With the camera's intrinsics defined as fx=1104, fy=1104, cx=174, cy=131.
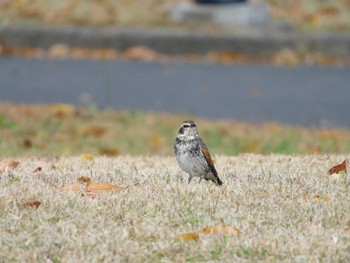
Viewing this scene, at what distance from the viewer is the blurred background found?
10.1 meters

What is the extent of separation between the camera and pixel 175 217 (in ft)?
16.8

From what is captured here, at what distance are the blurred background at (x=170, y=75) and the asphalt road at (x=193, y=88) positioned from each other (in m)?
0.02

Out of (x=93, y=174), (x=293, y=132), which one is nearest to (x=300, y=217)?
(x=93, y=174)

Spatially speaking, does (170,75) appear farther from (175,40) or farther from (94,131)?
(94,131)

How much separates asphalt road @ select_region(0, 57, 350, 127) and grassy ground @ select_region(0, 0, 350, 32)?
4.41 ft

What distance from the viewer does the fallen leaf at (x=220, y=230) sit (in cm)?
486

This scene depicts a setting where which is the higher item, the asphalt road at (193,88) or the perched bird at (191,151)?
the perched bird at (191,151)

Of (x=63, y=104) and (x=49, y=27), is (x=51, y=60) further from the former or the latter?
(x=63, y=104)

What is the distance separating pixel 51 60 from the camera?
47.9 ft

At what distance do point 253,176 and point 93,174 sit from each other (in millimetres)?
917

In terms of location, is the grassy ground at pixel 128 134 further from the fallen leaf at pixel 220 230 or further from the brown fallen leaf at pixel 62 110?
the fallen leaf at pixel 220 230

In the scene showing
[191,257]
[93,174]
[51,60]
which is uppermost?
[191,257]

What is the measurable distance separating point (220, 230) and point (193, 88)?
318 inches

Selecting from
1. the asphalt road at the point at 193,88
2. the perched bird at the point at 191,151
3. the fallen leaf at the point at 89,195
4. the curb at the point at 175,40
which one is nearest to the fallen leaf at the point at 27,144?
the asphalt road at the point at 193,88
